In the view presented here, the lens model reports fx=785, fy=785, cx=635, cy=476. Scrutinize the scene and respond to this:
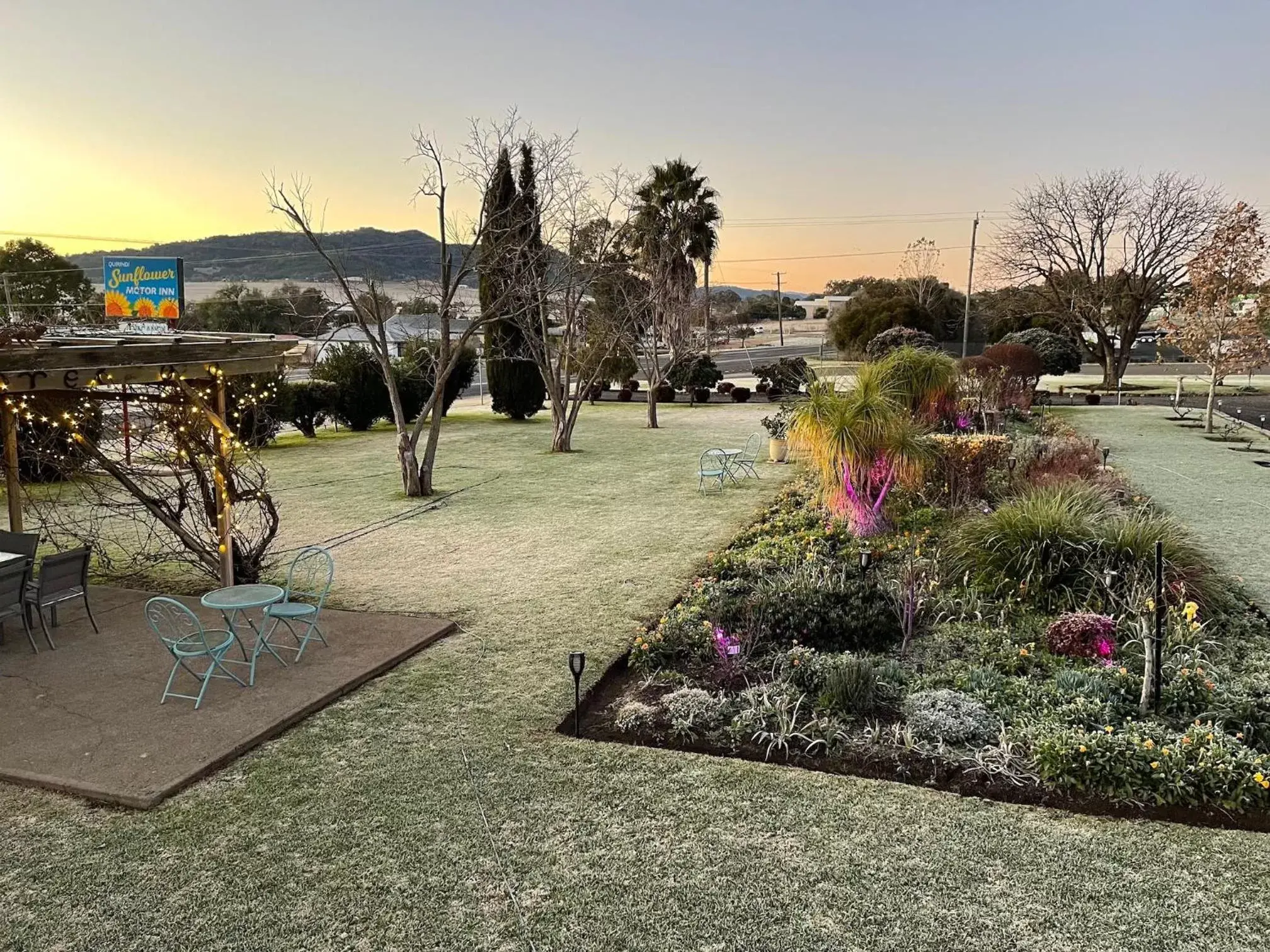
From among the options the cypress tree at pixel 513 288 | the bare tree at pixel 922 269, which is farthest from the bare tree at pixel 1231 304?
the bare tree at pixel 922 269

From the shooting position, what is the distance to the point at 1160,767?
3.61m

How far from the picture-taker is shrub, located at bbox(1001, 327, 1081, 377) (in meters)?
27.1

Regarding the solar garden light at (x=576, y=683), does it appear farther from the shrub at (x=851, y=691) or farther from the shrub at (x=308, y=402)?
the shrub at (x=308, y=402)

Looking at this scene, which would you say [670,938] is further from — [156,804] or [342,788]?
[156,804]

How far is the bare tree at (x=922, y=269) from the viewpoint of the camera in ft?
144

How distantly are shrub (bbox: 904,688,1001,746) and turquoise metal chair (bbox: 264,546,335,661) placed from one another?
12.3 ft

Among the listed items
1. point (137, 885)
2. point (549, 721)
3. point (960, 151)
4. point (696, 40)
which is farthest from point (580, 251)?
point (137, 885)

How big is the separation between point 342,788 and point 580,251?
1450 cm

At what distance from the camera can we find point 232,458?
6.43 m

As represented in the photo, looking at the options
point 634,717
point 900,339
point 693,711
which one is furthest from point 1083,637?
point 900,339

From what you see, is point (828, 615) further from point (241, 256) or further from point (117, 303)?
point (241, 256)

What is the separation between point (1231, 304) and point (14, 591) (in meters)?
20.4

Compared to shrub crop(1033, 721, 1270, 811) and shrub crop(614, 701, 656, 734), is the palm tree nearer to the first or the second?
shrub crop(614, 701, 656, 734)

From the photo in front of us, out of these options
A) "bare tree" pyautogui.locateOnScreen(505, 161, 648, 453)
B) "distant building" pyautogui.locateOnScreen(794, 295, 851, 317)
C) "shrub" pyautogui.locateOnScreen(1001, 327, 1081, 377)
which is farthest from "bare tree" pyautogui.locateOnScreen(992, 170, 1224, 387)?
"distant building" pyautogui.locateOnScreen(794, 295, 851, 317)
